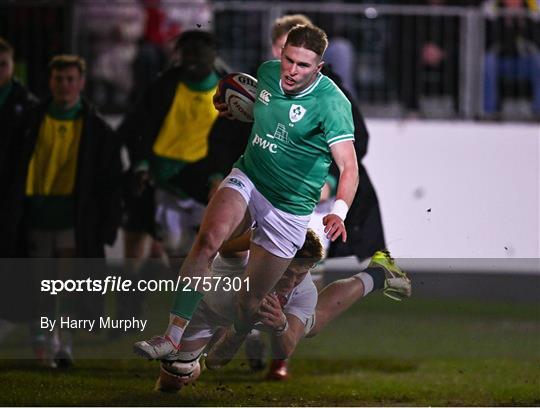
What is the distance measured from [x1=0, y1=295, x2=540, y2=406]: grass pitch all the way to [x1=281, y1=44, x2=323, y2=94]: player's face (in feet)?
4.50

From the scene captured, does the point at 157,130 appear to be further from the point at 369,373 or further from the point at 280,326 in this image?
the point at 280,326

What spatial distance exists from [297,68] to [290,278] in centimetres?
118

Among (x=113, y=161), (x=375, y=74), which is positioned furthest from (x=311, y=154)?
(x=375, y=74)

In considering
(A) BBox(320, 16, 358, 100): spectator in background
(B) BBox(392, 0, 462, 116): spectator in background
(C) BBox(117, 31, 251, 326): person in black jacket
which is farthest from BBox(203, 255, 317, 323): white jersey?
(B) BBox(392, 0, 462, 116): spectator in background

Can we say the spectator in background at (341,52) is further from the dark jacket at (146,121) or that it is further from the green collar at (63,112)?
the green collar at (63,112)

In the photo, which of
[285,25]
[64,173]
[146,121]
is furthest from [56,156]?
[285,25]

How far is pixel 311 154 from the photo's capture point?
27.5 ft

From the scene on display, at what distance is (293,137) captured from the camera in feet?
27.3

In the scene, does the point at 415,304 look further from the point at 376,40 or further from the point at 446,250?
the point at 376,40

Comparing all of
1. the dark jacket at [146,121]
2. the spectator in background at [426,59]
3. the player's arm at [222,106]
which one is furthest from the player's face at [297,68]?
the spectator in background at [426,59]

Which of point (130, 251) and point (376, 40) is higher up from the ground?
point (376, 40)

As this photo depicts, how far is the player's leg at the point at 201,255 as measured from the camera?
8305mm

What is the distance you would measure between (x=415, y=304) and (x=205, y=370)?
1290 millimetres

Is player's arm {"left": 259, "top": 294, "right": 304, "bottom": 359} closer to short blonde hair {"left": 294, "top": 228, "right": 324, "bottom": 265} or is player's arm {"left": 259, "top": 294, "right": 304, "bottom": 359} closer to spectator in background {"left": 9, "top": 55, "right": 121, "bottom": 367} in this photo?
short blonde hair {"left": 294, "top": 228, "right": 324, "bottom": 265}
